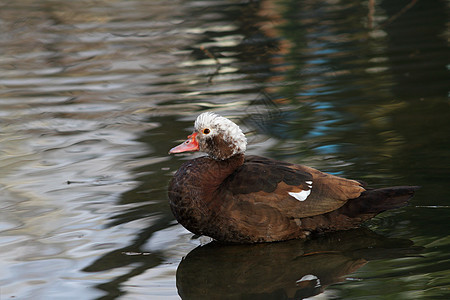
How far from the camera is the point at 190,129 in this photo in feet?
27.1

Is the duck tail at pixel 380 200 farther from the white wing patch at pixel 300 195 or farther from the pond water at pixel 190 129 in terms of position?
the white wing patch at pixel 300 195

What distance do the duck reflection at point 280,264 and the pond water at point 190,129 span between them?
14mm

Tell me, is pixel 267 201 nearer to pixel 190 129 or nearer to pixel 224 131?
pixel 224 131

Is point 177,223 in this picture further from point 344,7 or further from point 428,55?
point 344,7

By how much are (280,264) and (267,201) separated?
49cm

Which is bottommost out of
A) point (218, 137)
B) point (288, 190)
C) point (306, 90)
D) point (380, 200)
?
point (306, 90)

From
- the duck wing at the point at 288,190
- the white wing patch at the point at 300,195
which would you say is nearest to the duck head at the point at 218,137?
the duck wing at the point at 288,190

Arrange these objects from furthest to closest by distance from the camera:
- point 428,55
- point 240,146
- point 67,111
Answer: point 428,55
point 67,111
point 240,146

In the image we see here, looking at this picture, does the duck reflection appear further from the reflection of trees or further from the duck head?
the duck head

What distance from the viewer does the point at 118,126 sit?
8844mm

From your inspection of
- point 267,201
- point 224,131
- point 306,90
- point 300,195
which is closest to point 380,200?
point 300,195

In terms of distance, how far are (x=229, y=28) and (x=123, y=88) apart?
14.8 ft

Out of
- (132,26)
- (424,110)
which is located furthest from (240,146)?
(132,26)

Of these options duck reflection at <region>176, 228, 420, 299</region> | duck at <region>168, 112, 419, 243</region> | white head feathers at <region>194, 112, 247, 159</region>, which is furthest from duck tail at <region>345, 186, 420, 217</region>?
white head feathers at <region>194, 112, 247, 159</region>
